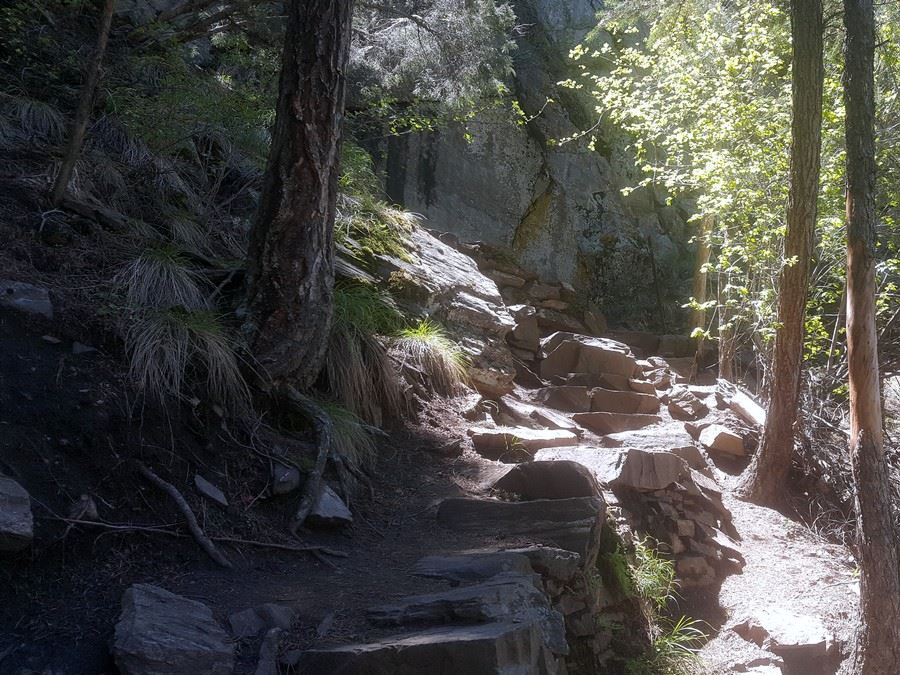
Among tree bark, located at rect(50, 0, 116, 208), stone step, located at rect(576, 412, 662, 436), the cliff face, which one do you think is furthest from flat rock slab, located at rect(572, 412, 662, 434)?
the cliff face

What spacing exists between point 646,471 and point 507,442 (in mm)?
1144

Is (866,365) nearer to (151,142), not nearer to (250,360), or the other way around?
(250,360)

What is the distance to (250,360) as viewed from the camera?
5016 millimetres

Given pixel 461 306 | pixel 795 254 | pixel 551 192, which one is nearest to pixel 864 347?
pixel 795 254

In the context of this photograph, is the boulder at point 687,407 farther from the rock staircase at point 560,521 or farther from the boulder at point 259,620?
the boulder at point 259,620

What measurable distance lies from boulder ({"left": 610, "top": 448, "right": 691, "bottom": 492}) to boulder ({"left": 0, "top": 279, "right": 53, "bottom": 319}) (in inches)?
165

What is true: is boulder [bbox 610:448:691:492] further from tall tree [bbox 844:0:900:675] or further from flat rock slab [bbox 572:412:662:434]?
flat rock slab [bbox 572:412:662:434]

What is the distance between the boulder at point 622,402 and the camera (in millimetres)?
8766

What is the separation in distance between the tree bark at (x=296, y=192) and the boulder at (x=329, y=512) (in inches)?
34.5

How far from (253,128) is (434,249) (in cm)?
229

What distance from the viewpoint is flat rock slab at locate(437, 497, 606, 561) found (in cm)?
476

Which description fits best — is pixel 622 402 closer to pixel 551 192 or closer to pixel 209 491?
pixel 209 491

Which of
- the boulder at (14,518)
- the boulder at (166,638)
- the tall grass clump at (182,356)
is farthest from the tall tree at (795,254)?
the boulder at (14,518)

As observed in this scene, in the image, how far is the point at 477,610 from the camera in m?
3.31
